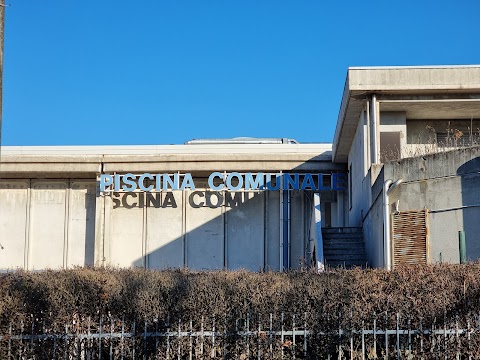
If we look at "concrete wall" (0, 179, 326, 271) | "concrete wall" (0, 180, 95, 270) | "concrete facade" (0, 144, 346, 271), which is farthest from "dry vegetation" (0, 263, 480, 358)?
"concrete wall" (0, 180, 95, 270)

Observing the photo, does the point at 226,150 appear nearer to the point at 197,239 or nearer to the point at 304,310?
the point at 197,239

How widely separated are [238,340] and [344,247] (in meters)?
14.1

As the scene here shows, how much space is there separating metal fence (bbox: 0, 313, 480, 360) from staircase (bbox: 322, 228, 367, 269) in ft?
39.2

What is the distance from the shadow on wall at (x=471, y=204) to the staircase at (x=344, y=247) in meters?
4.81

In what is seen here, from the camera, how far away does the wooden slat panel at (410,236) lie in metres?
19.4

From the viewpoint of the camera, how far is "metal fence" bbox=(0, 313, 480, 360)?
10.7m

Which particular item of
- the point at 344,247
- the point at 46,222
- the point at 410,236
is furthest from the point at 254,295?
the point at 46,222

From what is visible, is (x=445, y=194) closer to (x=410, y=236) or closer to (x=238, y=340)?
(x=410, y=236)

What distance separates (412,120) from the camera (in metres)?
25.9

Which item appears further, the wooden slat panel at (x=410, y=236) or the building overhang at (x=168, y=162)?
the building overhang at (x=168, y=162)

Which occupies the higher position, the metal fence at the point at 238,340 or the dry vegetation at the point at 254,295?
the dry vegetation at the point at 254,295

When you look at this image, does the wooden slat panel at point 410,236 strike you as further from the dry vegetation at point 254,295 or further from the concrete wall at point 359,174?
the dry vegetation at point 254,295

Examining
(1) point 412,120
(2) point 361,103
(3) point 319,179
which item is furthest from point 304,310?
(3) point 319,179

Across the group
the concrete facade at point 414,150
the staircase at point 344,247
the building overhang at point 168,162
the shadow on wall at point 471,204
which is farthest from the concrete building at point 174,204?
the shadow on wall at point 471,204
